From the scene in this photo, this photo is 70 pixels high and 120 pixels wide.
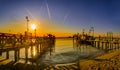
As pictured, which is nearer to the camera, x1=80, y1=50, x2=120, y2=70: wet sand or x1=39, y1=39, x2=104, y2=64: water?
x1=80, y1=50, x2=120, y2=70: wet sand

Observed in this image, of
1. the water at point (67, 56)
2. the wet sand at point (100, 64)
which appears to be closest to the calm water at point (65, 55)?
the water at point (67, 56)

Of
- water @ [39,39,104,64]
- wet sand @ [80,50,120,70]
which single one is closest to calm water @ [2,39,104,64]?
water @ [39,39,104,64]

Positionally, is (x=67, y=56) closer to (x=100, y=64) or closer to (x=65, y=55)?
(x=65, y=55)

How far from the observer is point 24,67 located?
13797 millimetres

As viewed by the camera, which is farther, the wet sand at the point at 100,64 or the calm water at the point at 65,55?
the calm water at the point at 65,55

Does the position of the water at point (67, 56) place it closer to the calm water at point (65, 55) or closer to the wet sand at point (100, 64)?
the calm water at point (65, 55)

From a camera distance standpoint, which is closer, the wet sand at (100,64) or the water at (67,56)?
the wet sand at (100,64)

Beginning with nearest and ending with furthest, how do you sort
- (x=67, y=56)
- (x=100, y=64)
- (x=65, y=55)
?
(x=100, y=64) < (x=67, y=56) < (x=65, y=55)

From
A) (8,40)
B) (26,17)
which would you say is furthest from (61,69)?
(26,17)

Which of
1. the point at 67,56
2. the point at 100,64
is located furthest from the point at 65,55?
the point at 100,64

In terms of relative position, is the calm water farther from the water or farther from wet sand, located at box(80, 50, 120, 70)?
wet sand, located at box(80, 50, 120, 70)

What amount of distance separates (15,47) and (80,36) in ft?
207

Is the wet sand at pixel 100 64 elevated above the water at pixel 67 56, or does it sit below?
above

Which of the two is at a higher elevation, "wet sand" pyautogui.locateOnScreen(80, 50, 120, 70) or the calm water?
"wet sand" pyautogui.locateOnScreen(80, 50, 120, 70)
